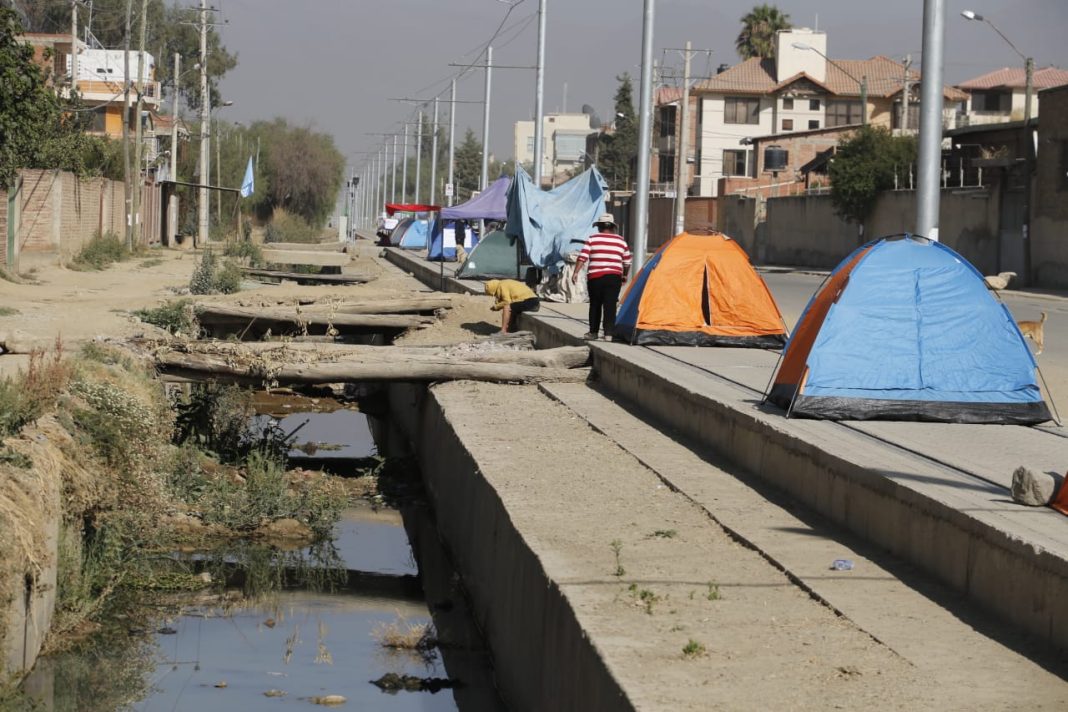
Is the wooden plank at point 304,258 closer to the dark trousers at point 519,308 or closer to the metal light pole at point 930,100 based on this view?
the dark trousers at point 519,308

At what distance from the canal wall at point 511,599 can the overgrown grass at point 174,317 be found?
7242 mm

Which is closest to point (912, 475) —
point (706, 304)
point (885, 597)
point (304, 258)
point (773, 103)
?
point (885, 597)

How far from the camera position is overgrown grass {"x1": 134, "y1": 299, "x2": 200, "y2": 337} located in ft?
70.4

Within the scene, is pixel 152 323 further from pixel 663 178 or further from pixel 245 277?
pixel 663 178

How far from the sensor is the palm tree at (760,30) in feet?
341

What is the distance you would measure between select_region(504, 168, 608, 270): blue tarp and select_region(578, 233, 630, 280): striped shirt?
10.1m

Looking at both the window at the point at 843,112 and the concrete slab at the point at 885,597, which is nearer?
the concrete slab at the point at 885,597

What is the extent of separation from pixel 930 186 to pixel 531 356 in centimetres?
689

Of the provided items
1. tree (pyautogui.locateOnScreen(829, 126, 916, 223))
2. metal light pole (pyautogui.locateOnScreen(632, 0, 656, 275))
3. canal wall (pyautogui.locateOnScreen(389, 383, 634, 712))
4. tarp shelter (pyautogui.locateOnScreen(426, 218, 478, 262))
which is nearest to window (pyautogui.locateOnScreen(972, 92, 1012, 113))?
tree (pyautogui.locateOnScreen(829, 126, 916, 223))

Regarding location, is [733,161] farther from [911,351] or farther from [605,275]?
[911,351]

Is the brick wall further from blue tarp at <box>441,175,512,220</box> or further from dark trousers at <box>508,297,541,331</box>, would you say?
dark trousers at <box>508,297,541,331</box>

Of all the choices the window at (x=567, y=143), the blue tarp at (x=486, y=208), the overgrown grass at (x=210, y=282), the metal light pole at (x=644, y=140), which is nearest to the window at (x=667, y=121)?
the blue tarp at (x=486, y=208)

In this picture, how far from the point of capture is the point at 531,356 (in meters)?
17.5

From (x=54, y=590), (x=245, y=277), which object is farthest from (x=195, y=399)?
(x=245, y=277)
